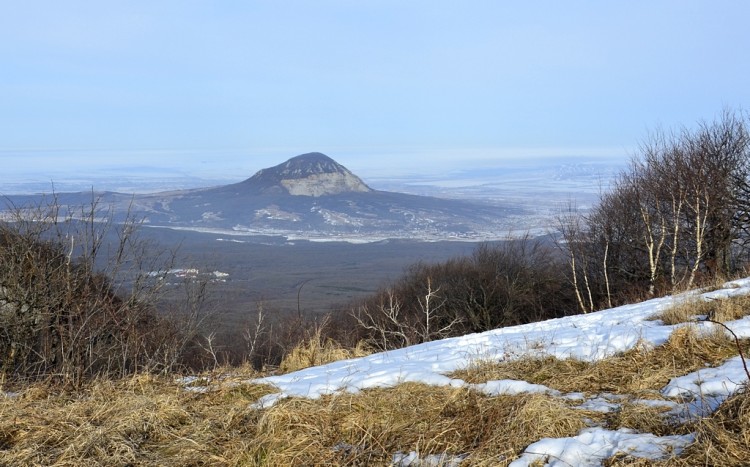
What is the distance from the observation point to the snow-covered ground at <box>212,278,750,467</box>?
309cm

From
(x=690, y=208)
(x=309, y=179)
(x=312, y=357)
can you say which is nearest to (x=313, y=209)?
(x=309, y=179)

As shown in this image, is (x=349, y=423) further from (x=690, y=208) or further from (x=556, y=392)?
(x=690, y=208)

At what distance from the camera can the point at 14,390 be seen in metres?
5.35

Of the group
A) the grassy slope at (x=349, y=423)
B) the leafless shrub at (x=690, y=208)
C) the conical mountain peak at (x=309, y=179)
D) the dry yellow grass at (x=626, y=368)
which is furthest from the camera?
the conical mountain peak at (x=309, y=179)

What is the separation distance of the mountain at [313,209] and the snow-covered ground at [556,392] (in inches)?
4535

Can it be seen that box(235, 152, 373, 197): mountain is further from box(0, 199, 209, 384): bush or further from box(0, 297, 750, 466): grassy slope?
box(0, 297, 750, 466): grassy slope

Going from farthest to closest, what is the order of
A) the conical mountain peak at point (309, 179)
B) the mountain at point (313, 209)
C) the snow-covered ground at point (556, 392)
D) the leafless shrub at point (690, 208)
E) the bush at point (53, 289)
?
the conical mountain peak at point (309, 179) → the mountain at point (313, 209) → the leafless shrub at point (690, 208) → the bush at point (53, 289) → the snow-covered ground at point (556, 392)

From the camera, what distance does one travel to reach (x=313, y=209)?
16500 centimetres

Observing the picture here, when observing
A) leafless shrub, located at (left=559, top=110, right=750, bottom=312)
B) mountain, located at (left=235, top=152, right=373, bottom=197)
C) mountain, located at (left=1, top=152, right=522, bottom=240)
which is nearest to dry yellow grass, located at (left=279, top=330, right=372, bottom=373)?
leafless shrub, located at (left=559, top=110, right=750, bottom=312)

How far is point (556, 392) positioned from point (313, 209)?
162m

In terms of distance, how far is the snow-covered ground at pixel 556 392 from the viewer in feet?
10.1

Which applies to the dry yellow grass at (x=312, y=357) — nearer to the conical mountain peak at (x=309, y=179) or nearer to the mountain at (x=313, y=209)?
the mountain at (x=313, y=209)

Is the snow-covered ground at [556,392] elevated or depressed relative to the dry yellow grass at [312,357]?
elevated

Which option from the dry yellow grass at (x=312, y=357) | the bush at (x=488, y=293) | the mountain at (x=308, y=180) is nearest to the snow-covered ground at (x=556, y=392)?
the dry yellow grass at (x=312, y=357)
